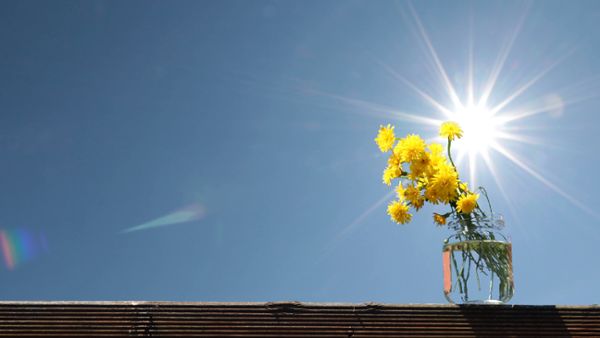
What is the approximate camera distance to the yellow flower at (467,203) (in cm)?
167

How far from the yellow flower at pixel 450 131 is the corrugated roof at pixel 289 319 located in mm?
517

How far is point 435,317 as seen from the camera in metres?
1.45

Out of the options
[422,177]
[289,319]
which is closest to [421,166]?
[422,177]

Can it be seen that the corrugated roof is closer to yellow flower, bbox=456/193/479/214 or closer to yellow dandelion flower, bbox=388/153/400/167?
yellow flower, bbox=456/193/479/214

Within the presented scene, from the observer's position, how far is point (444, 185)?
170 cm

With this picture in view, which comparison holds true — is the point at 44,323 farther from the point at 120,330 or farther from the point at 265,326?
the point at 265,326

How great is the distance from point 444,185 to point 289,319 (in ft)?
1.76

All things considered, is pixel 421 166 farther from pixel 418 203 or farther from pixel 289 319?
pixel 289 319

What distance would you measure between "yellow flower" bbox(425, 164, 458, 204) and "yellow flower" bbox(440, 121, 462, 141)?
0.49 ft

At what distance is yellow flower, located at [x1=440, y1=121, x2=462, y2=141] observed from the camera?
1.84m

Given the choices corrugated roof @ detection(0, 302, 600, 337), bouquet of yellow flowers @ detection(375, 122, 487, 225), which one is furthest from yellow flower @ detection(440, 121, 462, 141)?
corrugated roof @ detection(0, 302, 600, 337)

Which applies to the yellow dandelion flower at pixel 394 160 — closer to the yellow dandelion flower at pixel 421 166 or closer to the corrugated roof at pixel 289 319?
the yellow dandelion flower at pixel 421 166

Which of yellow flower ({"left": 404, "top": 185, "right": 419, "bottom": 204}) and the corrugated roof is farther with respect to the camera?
yellow flower ({"left": 404, "top": 185, "right": 419, "bottom": 204})

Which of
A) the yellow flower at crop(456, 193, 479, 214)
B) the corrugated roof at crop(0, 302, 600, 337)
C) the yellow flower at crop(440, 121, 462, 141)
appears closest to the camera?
the corrugated roof at crop(0, 302, 600, 337)
